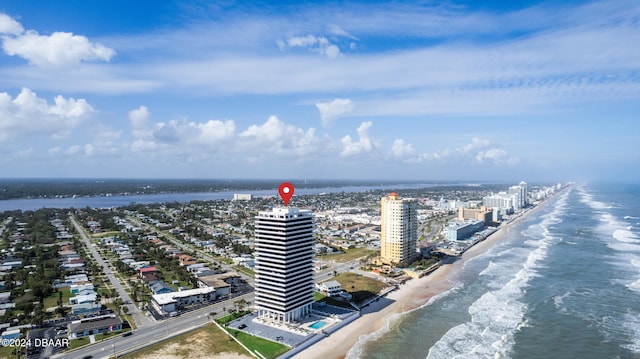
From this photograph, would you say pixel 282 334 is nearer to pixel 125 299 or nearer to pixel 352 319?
pixel 352 319

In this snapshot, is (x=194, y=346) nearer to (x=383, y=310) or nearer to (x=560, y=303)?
(x=383, y=310)

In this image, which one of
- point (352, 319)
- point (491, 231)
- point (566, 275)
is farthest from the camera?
point (491, 231)

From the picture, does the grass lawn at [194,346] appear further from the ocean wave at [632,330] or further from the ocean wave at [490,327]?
the ocean wave at [632,330]

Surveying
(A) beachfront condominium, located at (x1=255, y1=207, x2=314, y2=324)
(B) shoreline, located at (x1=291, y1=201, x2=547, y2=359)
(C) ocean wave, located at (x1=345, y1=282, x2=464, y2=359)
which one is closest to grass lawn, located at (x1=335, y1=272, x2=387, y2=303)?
(B) shoreline, located at (x1=291, y1=201, x2=547, y2=359)

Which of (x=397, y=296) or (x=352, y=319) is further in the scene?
(x=397, y=296)

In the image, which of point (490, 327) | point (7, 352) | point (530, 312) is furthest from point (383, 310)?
point (7, 352)

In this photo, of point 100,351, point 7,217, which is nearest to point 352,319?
point 100,351

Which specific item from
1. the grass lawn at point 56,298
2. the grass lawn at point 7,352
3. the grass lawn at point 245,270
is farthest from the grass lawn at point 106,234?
the grass lawn at point 7,352
